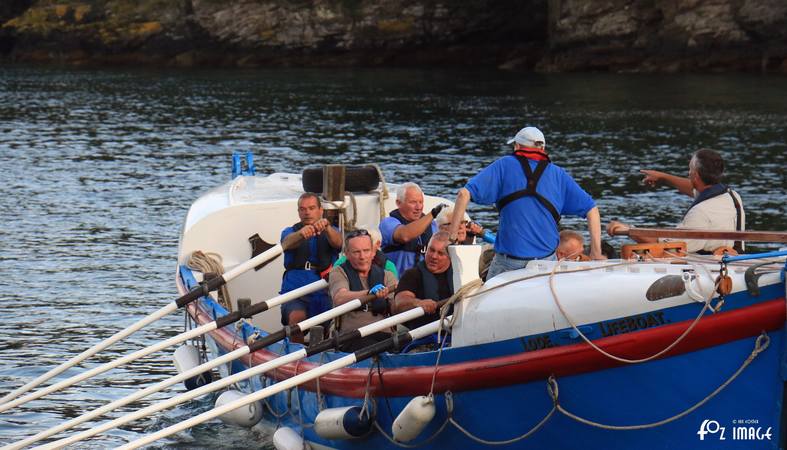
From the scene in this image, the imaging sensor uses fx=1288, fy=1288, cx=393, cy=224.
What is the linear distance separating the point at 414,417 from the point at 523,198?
203cm

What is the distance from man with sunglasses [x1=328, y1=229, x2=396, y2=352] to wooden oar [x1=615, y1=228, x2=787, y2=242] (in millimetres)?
2313

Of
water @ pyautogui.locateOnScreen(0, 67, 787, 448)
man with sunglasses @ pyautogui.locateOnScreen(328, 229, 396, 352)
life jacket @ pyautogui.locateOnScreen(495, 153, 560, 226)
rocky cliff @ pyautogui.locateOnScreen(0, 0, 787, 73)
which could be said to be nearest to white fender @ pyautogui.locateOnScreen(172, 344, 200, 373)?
water @ pyautogui.locateOnScreen(0, 67, 787, 448)

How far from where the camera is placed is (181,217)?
27047 millimetres

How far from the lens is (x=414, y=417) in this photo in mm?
9359

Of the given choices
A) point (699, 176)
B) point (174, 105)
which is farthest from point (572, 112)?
point (699, 176)

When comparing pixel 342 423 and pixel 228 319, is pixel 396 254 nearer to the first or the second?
pixel 228 319

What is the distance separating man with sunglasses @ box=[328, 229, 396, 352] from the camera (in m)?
11.0

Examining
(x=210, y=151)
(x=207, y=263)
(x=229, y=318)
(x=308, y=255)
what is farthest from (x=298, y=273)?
(x=210, y=151)

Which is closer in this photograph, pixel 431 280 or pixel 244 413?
pixel 431 280

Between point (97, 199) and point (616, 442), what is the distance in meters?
22.5

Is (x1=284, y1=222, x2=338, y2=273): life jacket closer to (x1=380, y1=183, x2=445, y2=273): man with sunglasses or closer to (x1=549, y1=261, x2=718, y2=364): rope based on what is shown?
(x1=380, y1=183, x2=445, y2=273): man with sunglasses

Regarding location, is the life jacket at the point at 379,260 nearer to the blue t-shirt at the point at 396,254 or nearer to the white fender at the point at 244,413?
the blue t-shirt at the point at 396,254

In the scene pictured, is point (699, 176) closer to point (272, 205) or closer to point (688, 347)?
point (688, 347)

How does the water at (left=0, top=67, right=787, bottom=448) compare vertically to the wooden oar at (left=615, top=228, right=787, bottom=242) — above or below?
below
